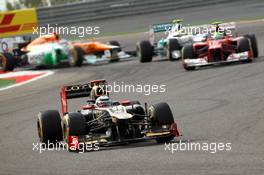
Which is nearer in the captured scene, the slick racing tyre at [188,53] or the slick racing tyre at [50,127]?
the slick racing tyre at [50,127]

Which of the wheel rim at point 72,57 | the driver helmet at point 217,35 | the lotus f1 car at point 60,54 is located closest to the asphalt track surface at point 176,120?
the driver helmet at point 217,35

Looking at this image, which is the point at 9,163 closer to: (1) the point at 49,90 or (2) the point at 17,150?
(2) the point at 17,150

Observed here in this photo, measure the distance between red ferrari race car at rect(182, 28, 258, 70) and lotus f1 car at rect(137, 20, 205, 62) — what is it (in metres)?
2.69

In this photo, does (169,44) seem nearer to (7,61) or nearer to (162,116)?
(7,61)

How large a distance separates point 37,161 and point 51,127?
5.24 ft

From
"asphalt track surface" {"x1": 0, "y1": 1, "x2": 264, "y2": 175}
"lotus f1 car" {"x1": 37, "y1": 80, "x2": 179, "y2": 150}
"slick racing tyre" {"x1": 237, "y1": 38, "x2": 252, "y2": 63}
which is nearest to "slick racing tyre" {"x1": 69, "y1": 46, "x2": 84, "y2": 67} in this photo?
"asphalt track surface" {"x1": 0, "y1": 1, "x2": 264, "y2": 175}

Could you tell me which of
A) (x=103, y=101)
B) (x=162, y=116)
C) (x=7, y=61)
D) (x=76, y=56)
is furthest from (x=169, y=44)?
(x=162, y=116)

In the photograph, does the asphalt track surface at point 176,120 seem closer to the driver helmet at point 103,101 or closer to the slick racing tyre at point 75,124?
the slick racing tyre at point 75,124

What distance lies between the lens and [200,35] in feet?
85.5

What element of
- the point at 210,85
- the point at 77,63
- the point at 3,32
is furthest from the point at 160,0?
the point at 210,85

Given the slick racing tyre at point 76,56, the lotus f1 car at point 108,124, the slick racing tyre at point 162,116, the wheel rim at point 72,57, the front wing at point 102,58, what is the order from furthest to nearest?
the front wing at point 102,58 → the wheel rim at point 72,57 → the slick racing tyre at point 76,56 → the slick racing tyre at point 162,116 → the lotus f1 car at point 108,124

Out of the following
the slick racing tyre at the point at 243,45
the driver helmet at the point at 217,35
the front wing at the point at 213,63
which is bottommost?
the front wing at the point at 213,63

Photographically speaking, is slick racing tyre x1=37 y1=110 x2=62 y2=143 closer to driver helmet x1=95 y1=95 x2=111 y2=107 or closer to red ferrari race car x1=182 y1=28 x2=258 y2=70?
driver helmet x1=95 y1=95 x2=111 y2=107

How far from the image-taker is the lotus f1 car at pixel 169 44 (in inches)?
1022
